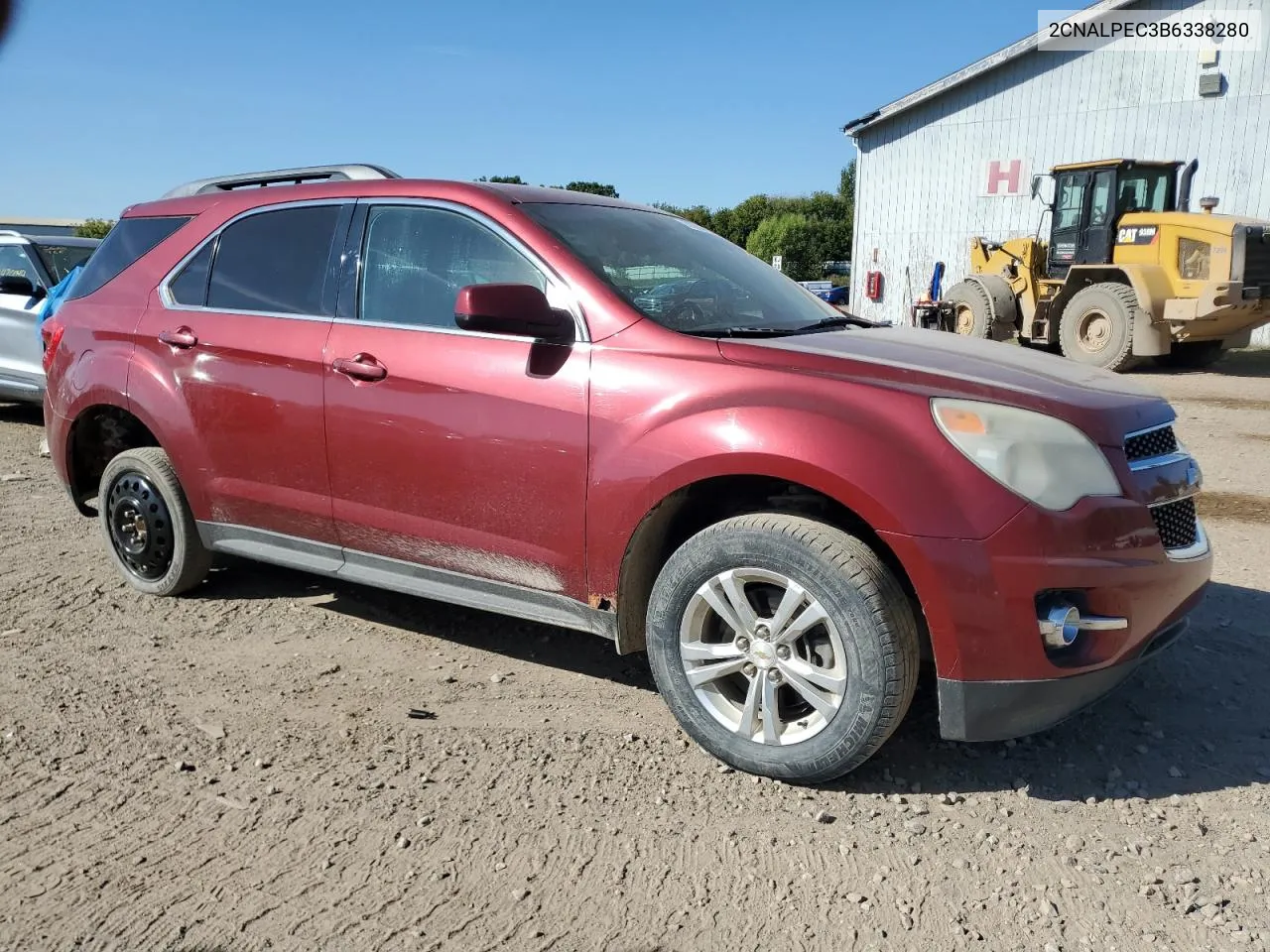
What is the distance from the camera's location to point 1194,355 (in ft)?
50.3

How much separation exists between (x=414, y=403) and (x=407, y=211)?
0.80m

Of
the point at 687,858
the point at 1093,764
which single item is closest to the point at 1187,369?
the point at 1093,764

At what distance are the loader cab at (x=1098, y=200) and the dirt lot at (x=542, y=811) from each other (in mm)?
12167

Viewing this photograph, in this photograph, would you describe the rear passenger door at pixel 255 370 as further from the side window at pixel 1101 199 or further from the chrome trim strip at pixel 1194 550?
the side window at pixel 1101 199

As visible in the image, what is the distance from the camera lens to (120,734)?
3201mm

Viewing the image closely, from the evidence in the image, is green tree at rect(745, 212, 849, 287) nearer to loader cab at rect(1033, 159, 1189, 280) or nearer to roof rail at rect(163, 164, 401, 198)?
loader cab at rect(1033, 159, 1189, 280)

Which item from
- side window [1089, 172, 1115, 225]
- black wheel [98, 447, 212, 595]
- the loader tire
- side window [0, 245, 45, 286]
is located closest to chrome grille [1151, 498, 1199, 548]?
black wheel [98, 447, 212, 595]

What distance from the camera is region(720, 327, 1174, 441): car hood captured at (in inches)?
107

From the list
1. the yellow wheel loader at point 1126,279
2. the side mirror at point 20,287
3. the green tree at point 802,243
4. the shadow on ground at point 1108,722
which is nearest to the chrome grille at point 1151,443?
the shadow on ground at point 1108,722

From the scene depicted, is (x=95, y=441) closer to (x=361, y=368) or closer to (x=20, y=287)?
(x=361, y=368)

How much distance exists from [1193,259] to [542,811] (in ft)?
46.8

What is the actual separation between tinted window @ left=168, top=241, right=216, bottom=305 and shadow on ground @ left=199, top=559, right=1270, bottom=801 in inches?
58.5

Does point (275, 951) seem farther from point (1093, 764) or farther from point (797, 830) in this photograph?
point (1093, 764)

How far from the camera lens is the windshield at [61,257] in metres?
9.17
